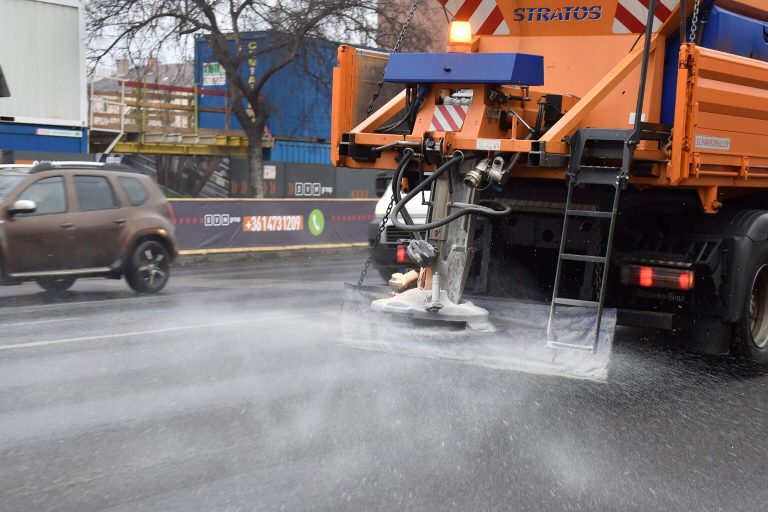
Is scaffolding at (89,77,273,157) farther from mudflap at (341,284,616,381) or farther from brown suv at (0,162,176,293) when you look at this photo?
mudflap at (341,284,616,381)

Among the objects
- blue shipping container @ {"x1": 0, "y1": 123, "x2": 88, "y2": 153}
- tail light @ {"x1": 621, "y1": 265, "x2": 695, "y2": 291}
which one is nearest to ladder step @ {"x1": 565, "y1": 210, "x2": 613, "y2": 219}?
tail light @ {"x1": 621, "y1": 265, "x2": 695, "y2": 291}

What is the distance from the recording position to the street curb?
18328mm

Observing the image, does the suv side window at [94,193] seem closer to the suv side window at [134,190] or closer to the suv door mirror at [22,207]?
the suv side window at [134,190]

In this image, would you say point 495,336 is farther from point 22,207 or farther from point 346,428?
point 22,207

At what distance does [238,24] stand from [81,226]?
13447 mm

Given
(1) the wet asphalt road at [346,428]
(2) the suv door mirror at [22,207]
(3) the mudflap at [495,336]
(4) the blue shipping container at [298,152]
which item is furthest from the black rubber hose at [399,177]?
(4) the blue shipping container at [298,152]

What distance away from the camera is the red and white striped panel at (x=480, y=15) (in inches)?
340

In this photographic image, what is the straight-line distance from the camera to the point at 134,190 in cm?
1318

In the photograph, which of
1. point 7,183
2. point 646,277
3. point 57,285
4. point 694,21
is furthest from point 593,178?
point 57,285

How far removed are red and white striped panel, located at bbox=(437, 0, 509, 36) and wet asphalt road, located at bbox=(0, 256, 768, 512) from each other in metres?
2.93

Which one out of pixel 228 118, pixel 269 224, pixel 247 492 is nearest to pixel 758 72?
pixel 247 492

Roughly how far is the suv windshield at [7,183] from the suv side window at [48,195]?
0.14m

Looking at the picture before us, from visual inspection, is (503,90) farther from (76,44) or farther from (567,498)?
(76,44)

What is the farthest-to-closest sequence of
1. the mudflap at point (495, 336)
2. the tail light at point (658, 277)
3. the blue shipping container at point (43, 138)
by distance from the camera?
1. the blue shipping container at point (43, 138)
2. the tail light at point (658, 277)
3. the mudflap at point (495, 336)
